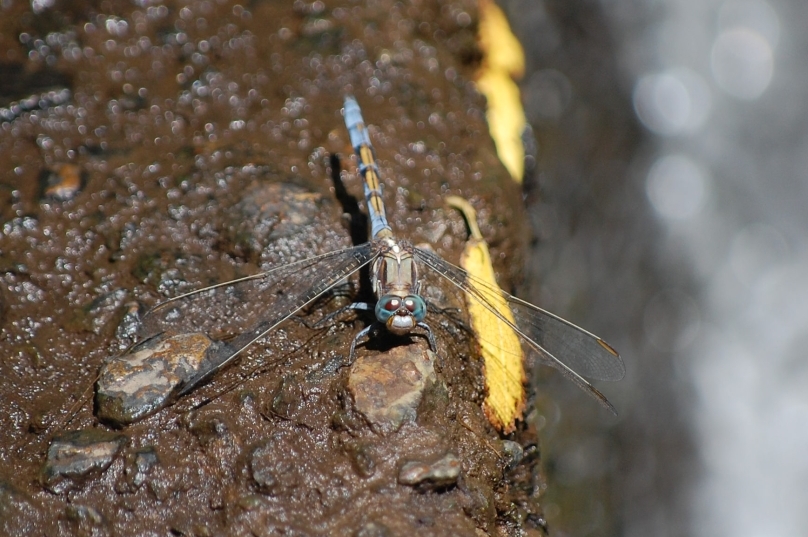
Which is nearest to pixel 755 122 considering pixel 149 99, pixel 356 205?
pixel 356 205

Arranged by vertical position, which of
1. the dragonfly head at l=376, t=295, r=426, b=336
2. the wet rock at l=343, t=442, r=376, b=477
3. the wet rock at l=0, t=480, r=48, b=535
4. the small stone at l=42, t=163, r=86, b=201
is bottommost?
the wet rock at l=0, t=480, r=48, b=535

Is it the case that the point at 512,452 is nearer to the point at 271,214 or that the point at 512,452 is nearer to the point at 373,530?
the point at 373,530

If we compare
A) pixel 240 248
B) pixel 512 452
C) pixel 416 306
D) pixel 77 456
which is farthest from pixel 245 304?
pixel 512 452

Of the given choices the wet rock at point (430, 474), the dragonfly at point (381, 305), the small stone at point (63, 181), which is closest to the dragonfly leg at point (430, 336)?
the dragonfly at point (381, 305)

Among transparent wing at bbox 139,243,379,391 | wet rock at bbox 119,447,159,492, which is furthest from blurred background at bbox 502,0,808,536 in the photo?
wet rock at bbox 119,447,159,492

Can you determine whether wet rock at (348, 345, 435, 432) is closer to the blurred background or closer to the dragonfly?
the dragonfly

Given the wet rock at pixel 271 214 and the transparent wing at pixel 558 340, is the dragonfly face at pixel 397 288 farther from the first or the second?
the wet rock at pixel 271 214
